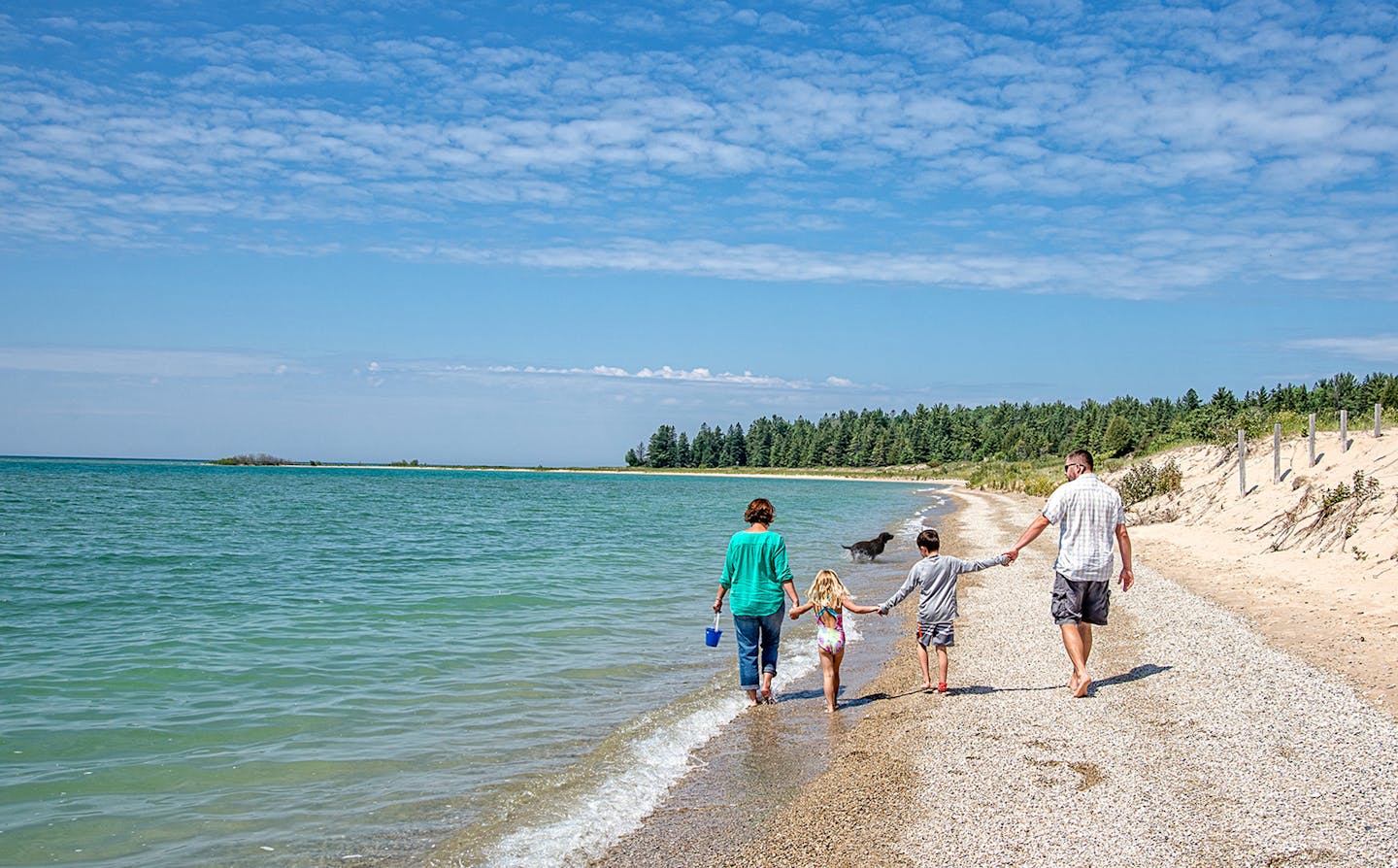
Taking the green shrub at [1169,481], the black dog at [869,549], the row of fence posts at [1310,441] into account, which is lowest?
the black dog at [869,549]

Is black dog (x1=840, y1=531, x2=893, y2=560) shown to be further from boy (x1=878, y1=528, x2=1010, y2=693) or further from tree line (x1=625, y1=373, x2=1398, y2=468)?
tree line (x1=625, y1=373, x2=1398, y2=468)

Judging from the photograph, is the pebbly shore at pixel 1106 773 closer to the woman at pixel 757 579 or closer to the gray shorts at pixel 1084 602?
the gray shorts at pixel 1084 602

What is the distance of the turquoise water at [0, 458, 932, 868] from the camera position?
6375 mm

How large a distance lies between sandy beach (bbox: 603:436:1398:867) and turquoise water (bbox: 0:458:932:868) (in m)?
1.48

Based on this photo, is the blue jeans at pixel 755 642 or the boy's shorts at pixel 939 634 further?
the blue jeans at pixel 755 642

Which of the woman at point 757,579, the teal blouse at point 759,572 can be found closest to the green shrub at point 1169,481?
the woman at point 757,579

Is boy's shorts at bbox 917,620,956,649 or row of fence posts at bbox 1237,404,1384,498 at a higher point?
row of fence posts at bbox 1237,404,1384,498

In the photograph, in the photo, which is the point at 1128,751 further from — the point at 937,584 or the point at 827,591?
the point at 827,591

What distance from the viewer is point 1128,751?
654 centimetres

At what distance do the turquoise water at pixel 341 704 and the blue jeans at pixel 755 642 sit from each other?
0.40 meters

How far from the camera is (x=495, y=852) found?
5.89 m

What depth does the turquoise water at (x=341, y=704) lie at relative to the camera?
638 centimetres

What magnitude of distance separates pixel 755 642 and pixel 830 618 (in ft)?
2.97

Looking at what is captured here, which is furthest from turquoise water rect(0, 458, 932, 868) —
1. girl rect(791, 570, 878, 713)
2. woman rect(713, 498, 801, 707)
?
girl rect(791, 570, 878, 713)
